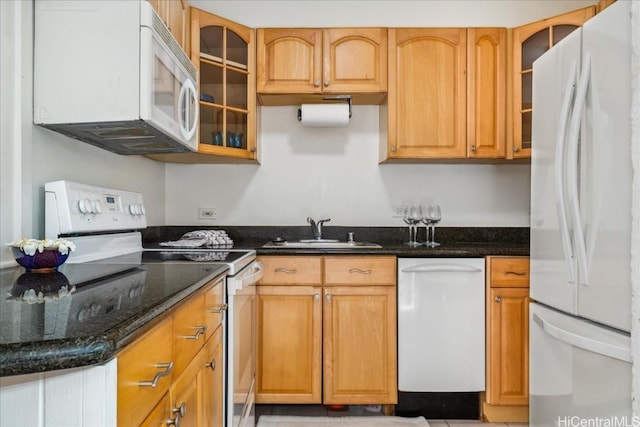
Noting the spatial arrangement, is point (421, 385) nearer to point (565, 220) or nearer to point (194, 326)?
point (565, 220)

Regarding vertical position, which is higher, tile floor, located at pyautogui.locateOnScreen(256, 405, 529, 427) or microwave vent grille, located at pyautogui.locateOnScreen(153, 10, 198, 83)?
microwave vent grille, located at pyautogui.locateOnScreen(153, 10, 198, 83)

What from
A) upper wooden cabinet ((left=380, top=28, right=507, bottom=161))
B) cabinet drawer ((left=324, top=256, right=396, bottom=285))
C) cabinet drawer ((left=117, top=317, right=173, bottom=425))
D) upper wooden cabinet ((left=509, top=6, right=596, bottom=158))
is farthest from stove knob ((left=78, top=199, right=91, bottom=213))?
upper wooden cabinet ((left=509, top=6, right=596, bottom=158))

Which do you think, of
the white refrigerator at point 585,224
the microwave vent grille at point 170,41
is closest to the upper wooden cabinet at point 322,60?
the microwave vent grille at point 170,41

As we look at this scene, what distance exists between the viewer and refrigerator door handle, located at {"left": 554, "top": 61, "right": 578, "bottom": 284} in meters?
1.33

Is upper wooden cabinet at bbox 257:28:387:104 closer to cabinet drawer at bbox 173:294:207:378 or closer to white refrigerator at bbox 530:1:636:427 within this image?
white refrigerator at bbox 530:1:636:427

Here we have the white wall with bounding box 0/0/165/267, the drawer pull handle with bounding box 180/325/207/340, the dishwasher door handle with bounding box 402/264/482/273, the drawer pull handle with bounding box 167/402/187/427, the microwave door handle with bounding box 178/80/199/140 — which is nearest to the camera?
the drawer pull handle with bounding box 167/402/187/427

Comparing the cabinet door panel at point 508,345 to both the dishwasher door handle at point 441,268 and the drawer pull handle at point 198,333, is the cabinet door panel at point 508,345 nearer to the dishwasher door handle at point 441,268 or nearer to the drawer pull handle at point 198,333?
the dishwasher door handle at point 441,268

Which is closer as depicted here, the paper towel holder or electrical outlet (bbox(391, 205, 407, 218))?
the paper towel holder

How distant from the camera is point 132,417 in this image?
0.68m

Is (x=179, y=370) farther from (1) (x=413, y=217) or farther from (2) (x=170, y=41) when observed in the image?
(1) (x=413, y=217)

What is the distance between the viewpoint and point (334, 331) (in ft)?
6.89

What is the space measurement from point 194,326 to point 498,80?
2191mm

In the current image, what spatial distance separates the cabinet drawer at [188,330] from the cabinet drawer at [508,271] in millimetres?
1544

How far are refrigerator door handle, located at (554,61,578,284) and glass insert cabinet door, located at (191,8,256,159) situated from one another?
1.61m
